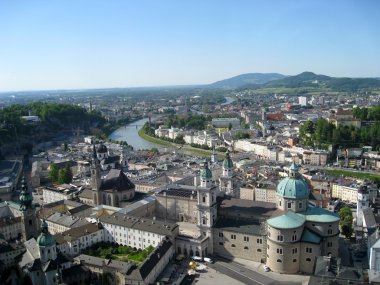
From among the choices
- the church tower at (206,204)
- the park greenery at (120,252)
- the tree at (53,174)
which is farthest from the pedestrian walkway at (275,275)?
the tree at (53,174)

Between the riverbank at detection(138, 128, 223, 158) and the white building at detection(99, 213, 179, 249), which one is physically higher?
the white building at detection(99, 213, 179, 249)

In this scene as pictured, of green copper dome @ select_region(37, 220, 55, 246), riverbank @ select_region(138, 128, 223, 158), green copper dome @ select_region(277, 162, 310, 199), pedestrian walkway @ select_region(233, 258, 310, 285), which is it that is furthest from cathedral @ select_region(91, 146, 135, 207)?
riverbank @ select_region(138, 128, 223, 158)

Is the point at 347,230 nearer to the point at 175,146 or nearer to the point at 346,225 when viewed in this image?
the point at 346,225

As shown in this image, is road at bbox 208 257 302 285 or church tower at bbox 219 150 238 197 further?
church tower at bbox 219 150 238 197

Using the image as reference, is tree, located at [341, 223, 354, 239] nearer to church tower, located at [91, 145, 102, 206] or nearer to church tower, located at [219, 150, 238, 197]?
church tower, located at [219, 150, 238, 197]

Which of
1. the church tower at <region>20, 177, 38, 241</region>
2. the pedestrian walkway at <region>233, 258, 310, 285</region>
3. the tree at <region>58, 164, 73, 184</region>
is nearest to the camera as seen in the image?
the pedestrian walkway at <region>233, 258, 310, 285</region>

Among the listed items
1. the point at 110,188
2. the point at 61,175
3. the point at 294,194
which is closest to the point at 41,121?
the point at 61,175

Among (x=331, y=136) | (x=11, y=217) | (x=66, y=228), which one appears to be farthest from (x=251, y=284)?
(x=331, y=136)
